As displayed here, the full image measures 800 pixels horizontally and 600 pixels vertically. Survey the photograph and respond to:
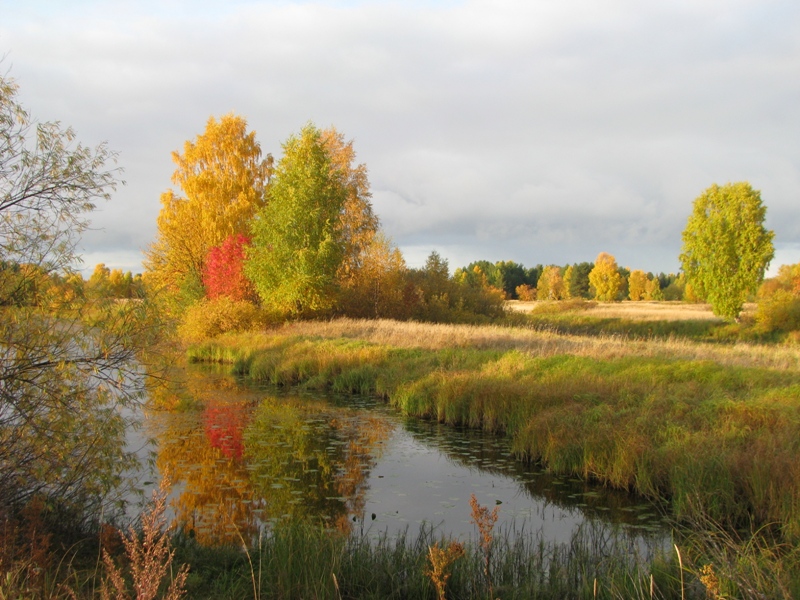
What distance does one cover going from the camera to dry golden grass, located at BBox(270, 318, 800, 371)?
1670cm

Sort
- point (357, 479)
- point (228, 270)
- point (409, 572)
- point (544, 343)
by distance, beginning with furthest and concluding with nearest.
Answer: point (228, 270) → point (544, 343) → point (357, 479) → point (409, 572)

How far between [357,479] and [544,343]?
11.7 m

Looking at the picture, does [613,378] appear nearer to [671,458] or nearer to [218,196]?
[671,458]

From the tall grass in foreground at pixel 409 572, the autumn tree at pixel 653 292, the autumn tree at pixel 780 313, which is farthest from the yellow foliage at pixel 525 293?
the tall grass in foreground at pixel 409 572

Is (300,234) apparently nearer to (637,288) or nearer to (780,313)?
(780,313)

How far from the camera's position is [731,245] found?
42.8m

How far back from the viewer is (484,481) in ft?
33.1

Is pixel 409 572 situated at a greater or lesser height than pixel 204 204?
lesser

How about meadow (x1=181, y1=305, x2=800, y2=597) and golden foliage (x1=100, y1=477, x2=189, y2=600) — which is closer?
golden foliage (x1=100, y1=477, x2=189, y2=600)

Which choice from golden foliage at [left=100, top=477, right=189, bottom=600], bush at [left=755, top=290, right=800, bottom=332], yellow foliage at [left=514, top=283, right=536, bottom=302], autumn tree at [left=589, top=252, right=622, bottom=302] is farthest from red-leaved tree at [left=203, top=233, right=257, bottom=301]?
yellow foliage at [left=514, top=283, right=536, bottom=302]

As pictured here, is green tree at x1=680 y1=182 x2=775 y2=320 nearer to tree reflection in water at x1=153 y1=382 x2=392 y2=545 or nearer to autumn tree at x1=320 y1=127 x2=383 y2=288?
autumn tree at x1=320 y1=127 x2=383 y2=288

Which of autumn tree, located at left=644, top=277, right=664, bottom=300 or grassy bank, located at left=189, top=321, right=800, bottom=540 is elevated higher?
autumn tree, located at left=644, top=277, right=664, bottom=300

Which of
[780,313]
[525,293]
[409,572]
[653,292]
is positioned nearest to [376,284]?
[780,313]

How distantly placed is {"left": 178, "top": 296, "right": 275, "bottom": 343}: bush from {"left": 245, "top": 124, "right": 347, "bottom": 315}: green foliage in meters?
1.09
